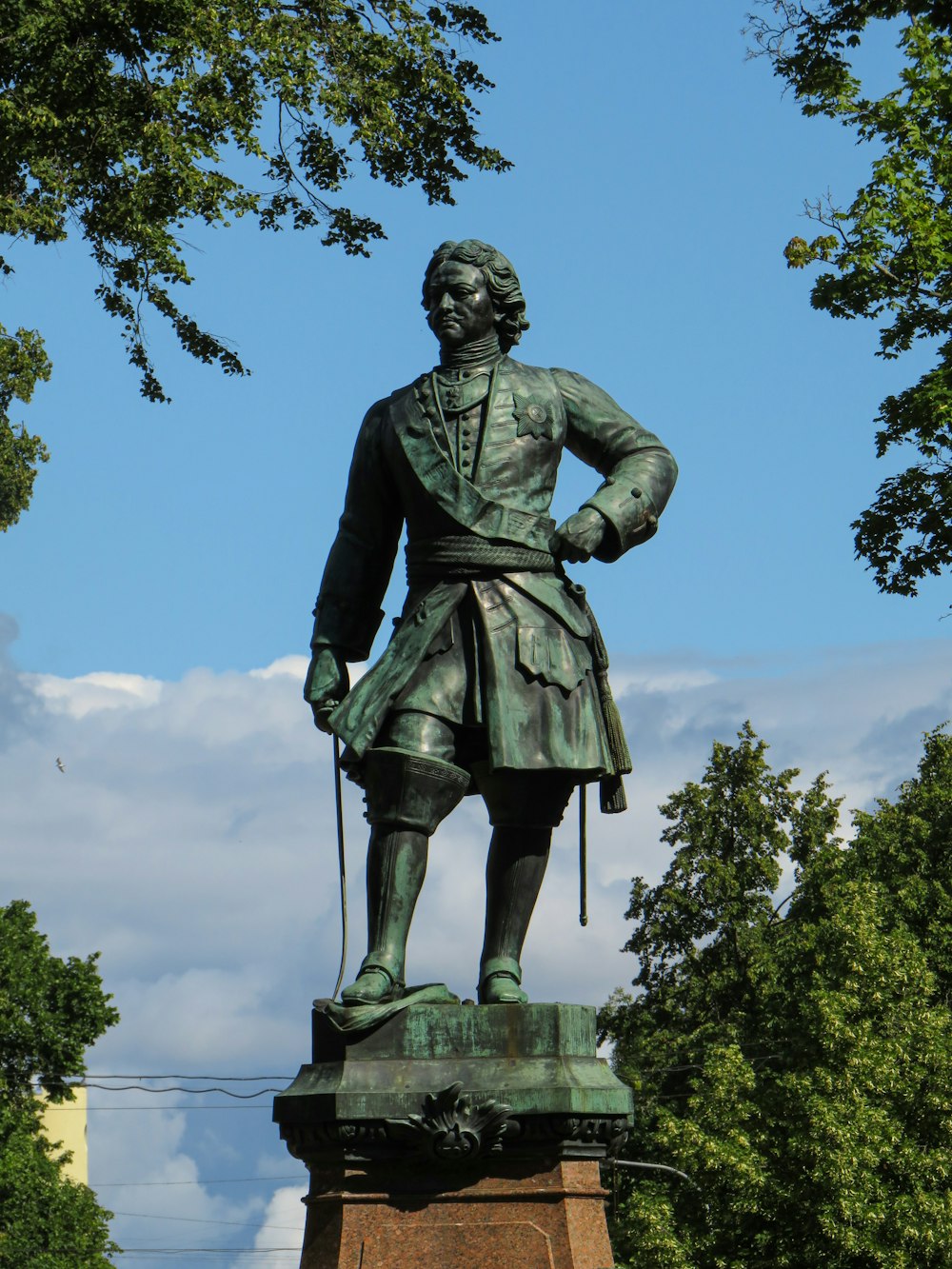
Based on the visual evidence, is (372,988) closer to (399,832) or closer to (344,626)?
(399,832)

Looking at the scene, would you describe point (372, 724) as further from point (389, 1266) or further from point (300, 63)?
point (300, 63)

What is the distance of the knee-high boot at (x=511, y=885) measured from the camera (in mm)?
7555

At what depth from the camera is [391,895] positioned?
7.35 meters

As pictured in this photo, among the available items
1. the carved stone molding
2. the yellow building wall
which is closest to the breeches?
the carved stone molding

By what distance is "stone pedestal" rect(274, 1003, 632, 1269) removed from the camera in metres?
6.80

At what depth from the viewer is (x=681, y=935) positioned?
37406 millimetres

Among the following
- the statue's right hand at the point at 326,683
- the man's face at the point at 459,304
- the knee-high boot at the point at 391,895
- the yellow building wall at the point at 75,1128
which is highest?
the yellow building wall at the point at 75,1128

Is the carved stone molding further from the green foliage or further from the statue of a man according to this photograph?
the green foliage

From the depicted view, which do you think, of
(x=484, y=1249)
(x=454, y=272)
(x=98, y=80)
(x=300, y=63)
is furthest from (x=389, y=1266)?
(x=300, y=63)

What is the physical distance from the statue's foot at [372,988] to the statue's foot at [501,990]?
0.29 meters

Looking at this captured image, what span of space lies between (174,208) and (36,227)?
0.92m

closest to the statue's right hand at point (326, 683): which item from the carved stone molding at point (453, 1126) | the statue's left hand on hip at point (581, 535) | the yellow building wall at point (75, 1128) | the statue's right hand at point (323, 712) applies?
the statue's right hand at point (323, 712)

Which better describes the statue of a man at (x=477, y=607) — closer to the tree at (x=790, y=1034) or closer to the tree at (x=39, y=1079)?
the tree at (x=790, y=1034)

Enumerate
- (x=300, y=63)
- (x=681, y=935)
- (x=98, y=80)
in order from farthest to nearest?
(x=681, y=935) → (x=300, y=63) → (x=98, y=80)
